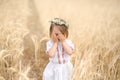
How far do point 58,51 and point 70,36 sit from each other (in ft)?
3.02

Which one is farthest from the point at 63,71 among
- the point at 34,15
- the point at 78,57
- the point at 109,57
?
the point at 34,15

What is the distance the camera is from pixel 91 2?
4566 mm

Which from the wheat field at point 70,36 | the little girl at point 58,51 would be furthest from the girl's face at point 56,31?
the wheat field at point 70,36

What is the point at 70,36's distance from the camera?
122 inches

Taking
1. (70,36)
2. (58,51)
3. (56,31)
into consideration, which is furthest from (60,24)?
(70,36)

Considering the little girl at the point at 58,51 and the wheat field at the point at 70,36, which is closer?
the little girl at the point at 58,51

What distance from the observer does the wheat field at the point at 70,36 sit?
2.50m

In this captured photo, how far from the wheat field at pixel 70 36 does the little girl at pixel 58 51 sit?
12 centimetres

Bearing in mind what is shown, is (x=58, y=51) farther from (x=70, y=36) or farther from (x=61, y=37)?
(x=70, y=36)

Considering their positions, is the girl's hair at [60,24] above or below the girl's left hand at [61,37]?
above

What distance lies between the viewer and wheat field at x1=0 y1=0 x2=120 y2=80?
98.5 inches

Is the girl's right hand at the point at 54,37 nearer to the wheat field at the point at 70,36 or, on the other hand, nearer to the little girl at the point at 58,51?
the little girl at the point at 58,51

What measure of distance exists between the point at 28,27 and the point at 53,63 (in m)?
1.49

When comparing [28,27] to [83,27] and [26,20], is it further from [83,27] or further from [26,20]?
[83,27]
